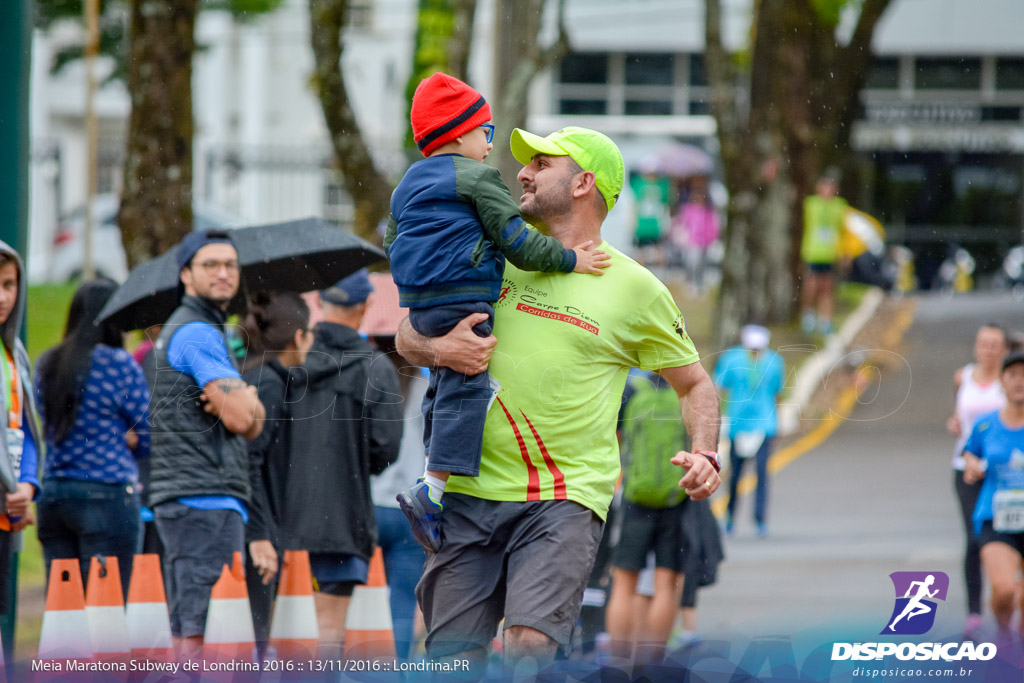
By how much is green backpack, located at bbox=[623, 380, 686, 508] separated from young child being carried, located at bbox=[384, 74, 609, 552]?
2.72 m

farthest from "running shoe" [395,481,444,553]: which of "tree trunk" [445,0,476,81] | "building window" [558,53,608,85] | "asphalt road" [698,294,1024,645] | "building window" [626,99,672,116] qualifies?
"building window" [626,99,672,116]

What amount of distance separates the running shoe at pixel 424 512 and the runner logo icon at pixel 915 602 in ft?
6.58

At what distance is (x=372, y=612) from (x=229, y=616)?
760 mm

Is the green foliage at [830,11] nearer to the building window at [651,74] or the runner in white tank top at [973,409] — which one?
the runner in white tank top at [973,409]

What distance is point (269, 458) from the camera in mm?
5543

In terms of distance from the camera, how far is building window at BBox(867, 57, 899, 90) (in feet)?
86.2

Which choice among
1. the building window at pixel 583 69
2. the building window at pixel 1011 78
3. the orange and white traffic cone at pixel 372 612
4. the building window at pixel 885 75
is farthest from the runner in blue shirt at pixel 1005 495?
the building window at pixel 1011 78

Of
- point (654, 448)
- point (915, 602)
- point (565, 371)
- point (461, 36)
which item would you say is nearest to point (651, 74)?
point (461, 36)

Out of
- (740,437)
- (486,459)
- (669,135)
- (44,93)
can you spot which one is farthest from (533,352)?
(44,93)

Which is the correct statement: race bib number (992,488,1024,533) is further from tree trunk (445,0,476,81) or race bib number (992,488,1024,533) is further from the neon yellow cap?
tree trunk (445,0,476,81)

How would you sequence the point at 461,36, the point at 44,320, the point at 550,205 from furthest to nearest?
1. the point at 44,320
2. the point at 461,36
3. the point at 550,205

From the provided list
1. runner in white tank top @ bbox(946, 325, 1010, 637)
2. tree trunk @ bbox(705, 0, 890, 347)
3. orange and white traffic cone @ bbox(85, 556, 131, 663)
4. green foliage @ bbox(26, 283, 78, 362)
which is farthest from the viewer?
tree trunk @ bbox(705, 0, 890, 347)

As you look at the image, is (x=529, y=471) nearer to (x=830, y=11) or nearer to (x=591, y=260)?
(x=591, y=260)

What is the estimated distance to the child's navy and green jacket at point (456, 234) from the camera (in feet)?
12.2
